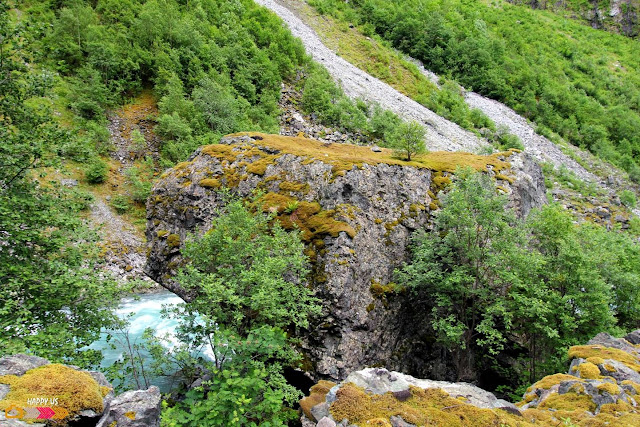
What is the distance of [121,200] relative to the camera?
85.4 feet

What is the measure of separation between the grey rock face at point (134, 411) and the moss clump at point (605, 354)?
1100 centimetres

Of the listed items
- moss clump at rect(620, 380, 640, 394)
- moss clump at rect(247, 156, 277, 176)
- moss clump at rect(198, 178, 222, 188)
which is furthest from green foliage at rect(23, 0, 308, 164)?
moss clump at rect(620, 380, 640, 394)

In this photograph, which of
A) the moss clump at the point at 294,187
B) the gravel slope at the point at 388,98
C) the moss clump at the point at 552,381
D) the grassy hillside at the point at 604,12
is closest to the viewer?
the moss clump at the point at 552,381

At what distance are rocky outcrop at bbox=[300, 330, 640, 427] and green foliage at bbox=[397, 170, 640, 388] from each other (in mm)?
1951

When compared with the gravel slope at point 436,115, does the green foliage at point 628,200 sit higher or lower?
lower

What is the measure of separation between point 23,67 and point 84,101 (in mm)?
23685

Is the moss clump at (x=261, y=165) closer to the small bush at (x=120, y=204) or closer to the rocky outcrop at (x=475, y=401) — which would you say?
the rocky outcrop at (x=475, y=401)

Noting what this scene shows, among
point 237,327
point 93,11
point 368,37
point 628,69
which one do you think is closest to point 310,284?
point 237,327

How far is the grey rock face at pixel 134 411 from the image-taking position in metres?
5.63

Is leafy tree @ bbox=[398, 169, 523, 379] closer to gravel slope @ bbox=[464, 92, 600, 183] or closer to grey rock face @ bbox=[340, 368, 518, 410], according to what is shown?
grey rock face @ bbox=[340, 368, 518, 410]

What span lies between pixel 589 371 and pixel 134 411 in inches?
420

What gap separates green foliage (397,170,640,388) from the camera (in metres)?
10.7

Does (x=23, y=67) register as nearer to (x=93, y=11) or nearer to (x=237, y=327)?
(x=237, y=327)
